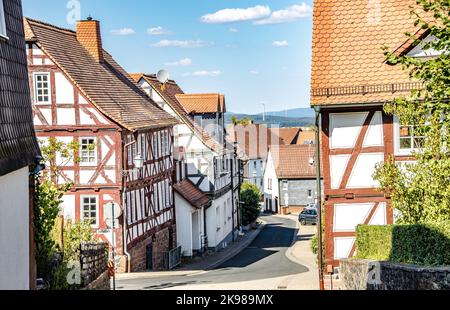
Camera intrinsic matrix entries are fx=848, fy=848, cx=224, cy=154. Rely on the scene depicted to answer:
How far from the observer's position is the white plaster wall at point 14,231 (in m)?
10.8

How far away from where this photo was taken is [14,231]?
1158 cm

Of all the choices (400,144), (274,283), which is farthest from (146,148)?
(400,144)

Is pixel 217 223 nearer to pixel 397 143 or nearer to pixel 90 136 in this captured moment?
pixel 90 136

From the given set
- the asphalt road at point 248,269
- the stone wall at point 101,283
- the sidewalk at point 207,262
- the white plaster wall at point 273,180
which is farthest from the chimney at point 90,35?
the white plaster wall at point 273,180

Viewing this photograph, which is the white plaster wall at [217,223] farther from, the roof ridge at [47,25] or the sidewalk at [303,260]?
the roof ridge at [47,25]

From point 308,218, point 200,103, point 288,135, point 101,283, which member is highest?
point 200,103

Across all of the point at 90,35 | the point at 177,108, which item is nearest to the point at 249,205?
the point at 177,108

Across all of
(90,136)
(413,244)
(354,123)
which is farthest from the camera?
(90,136)

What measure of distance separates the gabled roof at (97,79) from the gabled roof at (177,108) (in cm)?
427

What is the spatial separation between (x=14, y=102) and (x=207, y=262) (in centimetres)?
2775

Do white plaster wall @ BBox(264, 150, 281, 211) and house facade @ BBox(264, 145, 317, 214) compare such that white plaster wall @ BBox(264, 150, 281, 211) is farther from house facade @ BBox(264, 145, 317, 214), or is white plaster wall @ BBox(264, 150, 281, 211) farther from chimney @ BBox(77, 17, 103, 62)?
chimney @ BBox(77, 17, 103, 62)

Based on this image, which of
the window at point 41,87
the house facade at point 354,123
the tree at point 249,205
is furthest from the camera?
→ the tree at point 249,205
